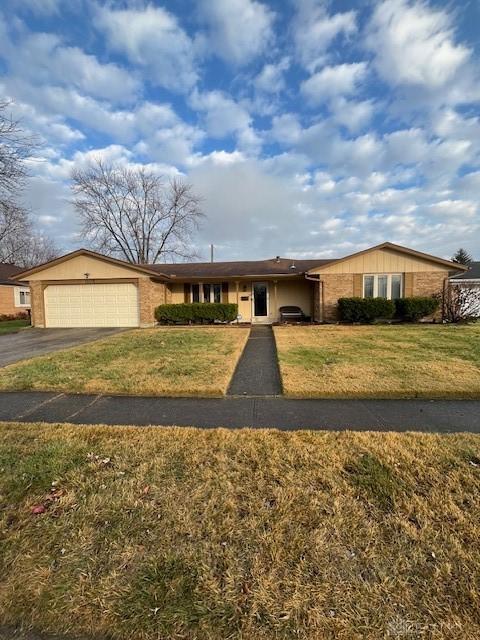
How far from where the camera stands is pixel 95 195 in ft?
97.2

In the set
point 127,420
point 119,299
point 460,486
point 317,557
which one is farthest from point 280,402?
point 119,299

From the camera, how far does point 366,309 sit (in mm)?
14625

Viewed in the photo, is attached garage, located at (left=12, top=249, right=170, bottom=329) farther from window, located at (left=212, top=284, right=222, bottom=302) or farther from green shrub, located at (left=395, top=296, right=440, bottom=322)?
green shrub, located at (left=395, top=296, right=440, bottom=322)

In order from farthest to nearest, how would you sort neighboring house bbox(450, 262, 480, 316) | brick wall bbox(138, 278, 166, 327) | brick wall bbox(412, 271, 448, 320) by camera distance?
brick wall bbox(138, 278, 166, 327) < neighboring house bbox(450, 262, 480, 316) < brick wall bbox(412, 271, 448, 320)

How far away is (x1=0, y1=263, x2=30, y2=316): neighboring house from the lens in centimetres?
2402

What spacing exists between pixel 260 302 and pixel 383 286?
639cm

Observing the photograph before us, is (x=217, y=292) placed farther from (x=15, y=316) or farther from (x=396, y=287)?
(x=15, y=316)

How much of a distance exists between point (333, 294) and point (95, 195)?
25.3 metres

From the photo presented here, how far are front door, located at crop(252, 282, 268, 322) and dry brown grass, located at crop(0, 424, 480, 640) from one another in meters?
14.5

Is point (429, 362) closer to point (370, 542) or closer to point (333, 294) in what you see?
point (370, 542)

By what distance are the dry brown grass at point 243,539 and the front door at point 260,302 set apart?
572 inches

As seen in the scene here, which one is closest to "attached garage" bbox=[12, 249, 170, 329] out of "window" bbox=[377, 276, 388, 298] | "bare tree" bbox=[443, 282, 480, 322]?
"window" bbox=[377, 276, 388, 298]

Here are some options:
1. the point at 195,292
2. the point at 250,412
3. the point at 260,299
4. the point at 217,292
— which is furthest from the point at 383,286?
the point at 250,412

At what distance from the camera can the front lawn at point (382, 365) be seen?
16.7 feet
